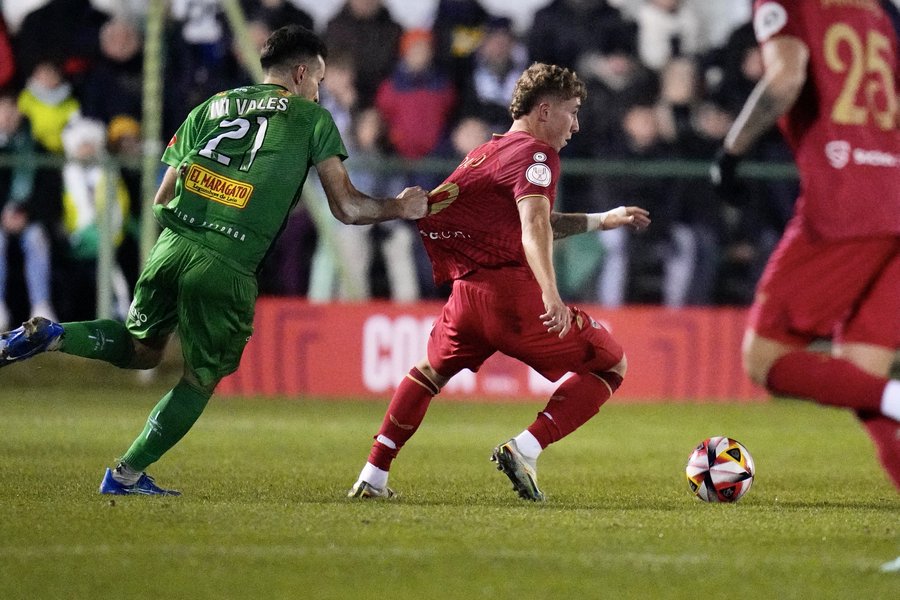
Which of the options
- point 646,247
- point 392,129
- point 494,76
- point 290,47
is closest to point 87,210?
point 392,129

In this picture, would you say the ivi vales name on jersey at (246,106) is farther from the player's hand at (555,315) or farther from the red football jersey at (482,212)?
the player's hand at (555,315)

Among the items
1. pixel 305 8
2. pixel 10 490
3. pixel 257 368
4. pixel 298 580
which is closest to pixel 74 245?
pixel 257 368

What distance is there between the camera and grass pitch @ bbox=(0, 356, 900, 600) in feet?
17.5

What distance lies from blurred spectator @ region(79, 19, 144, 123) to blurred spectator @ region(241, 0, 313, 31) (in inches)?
51.3

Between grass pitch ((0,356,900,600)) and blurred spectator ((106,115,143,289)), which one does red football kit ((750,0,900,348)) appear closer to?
grass pitch ((0,356,900,600))

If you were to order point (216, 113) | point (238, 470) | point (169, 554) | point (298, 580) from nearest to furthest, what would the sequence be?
point (298, 580)
point (169, 554)
point (216, 113)
point (238, 470)

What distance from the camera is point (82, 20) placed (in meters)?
15.9

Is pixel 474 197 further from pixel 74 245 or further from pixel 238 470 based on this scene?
pixel 74 245

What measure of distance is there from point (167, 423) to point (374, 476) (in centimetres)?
107

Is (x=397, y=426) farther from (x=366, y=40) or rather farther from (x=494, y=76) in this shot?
(x=366, y=40)

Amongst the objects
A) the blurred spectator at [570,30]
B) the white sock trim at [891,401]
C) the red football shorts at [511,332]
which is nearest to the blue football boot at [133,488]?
the red football shorts at [511,332]

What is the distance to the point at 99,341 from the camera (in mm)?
7652

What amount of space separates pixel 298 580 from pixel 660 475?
4.42 m

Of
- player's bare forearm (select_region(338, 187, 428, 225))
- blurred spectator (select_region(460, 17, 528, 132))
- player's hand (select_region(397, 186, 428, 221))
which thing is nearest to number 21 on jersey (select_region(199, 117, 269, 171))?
player's bare forearm (select_region(338, 187, 428, 225))
